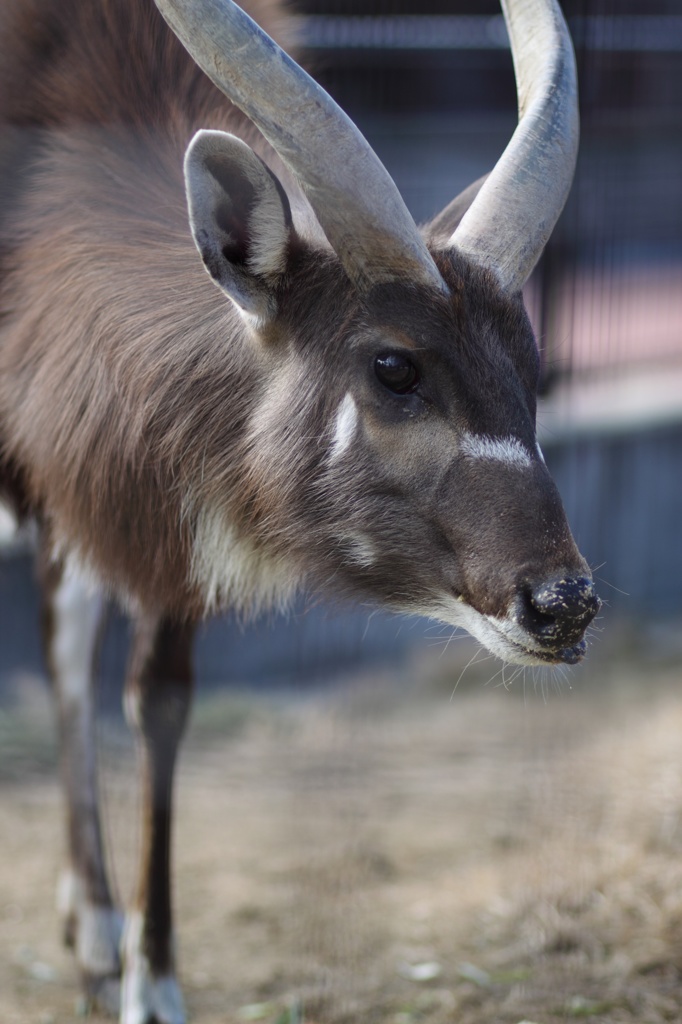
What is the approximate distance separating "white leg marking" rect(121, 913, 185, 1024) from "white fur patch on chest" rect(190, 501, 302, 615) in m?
0.96

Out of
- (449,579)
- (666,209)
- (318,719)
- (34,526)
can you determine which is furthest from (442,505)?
(666,209)

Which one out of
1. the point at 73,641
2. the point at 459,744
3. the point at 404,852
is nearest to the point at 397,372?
the point at 73,641

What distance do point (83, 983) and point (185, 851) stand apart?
0.80 m

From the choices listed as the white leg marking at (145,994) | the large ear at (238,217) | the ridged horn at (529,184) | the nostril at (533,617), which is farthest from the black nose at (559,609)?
the white leg marking at (145,994)

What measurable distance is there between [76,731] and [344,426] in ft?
5.08

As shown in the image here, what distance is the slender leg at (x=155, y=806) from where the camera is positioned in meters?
2.80

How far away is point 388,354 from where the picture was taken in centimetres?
196

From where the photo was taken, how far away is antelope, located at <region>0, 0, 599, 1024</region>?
1.87 m

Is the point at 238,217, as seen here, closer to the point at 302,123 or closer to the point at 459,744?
the point at 302,123

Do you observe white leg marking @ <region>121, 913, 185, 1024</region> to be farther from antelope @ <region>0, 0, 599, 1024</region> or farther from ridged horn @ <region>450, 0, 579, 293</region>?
ridged horn @ <region>450, 0, 579, 293</region>

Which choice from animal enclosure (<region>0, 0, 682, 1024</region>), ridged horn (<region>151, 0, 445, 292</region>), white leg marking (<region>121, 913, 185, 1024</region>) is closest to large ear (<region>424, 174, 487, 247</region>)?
ridged horn (<region>151, 0, 445, 292</region>)

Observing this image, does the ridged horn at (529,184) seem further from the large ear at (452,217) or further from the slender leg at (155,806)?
the slender leg at (155,806)

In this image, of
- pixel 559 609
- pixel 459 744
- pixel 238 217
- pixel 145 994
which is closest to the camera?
pixel 559 609

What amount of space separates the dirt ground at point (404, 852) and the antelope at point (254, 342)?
460 millimetres
